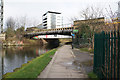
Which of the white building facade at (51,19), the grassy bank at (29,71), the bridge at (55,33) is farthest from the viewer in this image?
the white building facade at (51,19)

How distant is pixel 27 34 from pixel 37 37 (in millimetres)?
5878

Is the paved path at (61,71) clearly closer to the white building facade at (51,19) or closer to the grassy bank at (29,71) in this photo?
the grassy bank at (29,71)

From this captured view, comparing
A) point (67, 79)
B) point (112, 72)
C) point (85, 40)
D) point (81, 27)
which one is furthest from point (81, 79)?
point (81, 27)

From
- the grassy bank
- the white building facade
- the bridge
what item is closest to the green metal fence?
the grassy bank

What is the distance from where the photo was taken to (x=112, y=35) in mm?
4652

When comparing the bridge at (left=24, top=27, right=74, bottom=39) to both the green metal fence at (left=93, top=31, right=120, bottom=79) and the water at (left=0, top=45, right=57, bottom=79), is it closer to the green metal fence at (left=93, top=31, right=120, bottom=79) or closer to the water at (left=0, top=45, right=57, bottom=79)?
the water at (left=0, top=45, right=57, bottom=79)

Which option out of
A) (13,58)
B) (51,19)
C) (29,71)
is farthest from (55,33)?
(51,19)

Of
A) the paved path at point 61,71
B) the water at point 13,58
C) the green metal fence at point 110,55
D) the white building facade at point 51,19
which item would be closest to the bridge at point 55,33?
the water at point 13,58

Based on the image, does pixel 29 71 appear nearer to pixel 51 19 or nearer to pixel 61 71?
pixel 61 71

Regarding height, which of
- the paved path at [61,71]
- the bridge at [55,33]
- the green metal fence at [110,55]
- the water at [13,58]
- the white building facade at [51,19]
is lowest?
the water at [13,58]

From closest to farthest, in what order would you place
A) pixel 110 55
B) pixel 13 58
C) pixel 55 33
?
pixel 110 55 → pixel 13 58 → pixel 55 33

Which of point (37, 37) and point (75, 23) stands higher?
point (75, 23)

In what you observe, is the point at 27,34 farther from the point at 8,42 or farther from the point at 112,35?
the point at 112,35

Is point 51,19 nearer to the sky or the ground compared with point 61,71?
nearer to the sky
